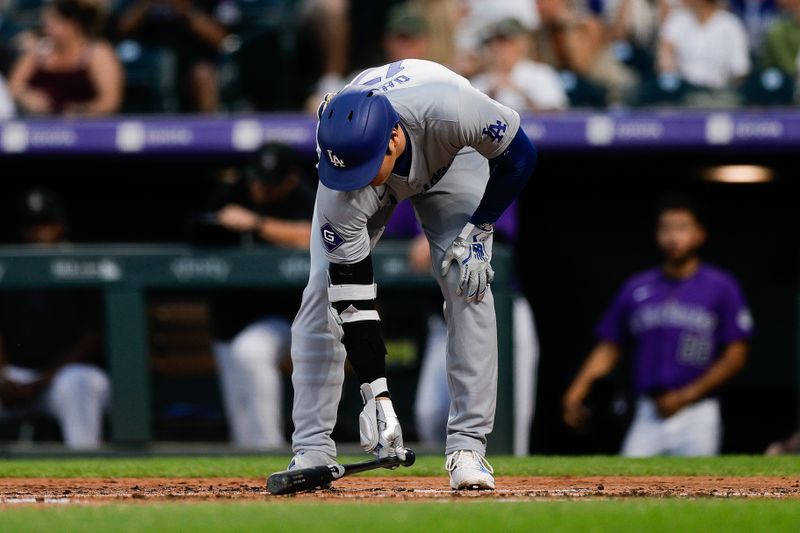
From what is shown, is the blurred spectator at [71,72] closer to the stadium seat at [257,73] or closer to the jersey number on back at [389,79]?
the stadium seat at [257,73]

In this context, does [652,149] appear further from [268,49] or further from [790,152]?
[268,49]

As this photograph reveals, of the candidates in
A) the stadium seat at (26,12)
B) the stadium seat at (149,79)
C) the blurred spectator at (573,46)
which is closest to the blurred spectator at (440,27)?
the blurred spectator at (573,46)

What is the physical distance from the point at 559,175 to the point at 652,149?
0.86 metres

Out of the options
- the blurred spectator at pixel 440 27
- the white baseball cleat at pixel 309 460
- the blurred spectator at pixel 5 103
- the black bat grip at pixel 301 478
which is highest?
the blurred spectator at pixel 440 27

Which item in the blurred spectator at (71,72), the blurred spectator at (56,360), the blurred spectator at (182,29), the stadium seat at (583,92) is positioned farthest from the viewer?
the blurred spectator at (182,29)

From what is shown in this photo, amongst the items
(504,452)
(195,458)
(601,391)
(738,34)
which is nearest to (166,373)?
(195,458)

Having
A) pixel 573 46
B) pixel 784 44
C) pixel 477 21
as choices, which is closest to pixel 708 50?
pixel 784 44

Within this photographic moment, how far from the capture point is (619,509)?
3.53m

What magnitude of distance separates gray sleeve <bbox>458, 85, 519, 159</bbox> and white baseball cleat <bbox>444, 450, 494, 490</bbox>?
0.90 m

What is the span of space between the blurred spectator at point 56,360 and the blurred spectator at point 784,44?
3750 mm

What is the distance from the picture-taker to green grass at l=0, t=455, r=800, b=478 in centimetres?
492

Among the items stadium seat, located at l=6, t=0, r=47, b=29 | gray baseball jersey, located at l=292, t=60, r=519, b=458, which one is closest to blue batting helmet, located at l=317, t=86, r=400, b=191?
gray baseball jersey, located at l=292, t=60, r=519, b=458

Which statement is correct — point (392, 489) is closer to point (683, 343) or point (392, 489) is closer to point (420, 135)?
point (420, 135)

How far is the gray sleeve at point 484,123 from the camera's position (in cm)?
387
